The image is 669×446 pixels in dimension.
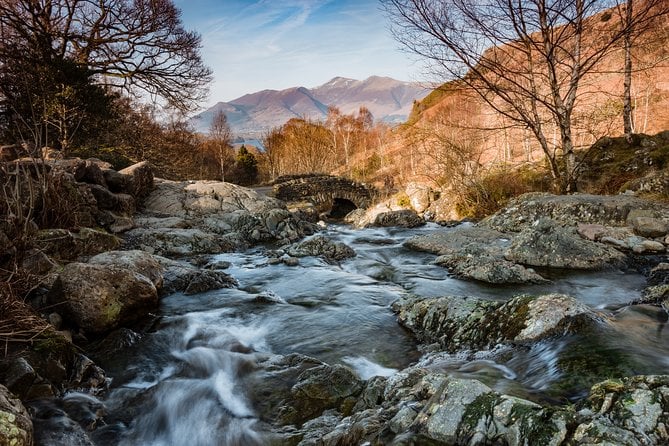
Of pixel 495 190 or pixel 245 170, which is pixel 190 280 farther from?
pixel 245 170

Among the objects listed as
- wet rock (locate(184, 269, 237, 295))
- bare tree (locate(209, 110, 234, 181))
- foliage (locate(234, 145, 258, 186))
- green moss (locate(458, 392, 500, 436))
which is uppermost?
bare tree (locate(209, 110, 234, 181))

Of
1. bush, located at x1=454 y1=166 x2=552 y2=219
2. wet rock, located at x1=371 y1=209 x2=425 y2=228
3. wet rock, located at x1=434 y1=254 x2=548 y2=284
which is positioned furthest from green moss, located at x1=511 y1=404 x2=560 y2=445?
bush, located at x1=454 y1=166 x2=552 y2=219

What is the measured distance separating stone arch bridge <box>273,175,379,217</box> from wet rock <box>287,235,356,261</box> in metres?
14.9

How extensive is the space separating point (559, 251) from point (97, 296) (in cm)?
846

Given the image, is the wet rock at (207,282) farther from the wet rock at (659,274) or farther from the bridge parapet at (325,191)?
the bridge parapet at (325,191)

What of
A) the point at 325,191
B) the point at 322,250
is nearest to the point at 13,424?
the point at 322,250

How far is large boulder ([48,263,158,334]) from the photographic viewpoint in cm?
527

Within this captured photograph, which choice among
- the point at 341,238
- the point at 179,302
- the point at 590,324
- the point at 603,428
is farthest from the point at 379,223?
the point at 603,428

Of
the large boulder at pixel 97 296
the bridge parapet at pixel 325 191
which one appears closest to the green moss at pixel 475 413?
the large boulder at pixel 97 296

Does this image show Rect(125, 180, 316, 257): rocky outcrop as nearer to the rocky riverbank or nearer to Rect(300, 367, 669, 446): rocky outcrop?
the rocky riverbank

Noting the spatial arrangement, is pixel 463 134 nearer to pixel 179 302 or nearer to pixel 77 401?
pixel 179 302

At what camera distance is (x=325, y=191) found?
27156 millimetres

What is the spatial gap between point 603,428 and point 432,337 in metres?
2.96

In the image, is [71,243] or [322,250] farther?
[322,250]
